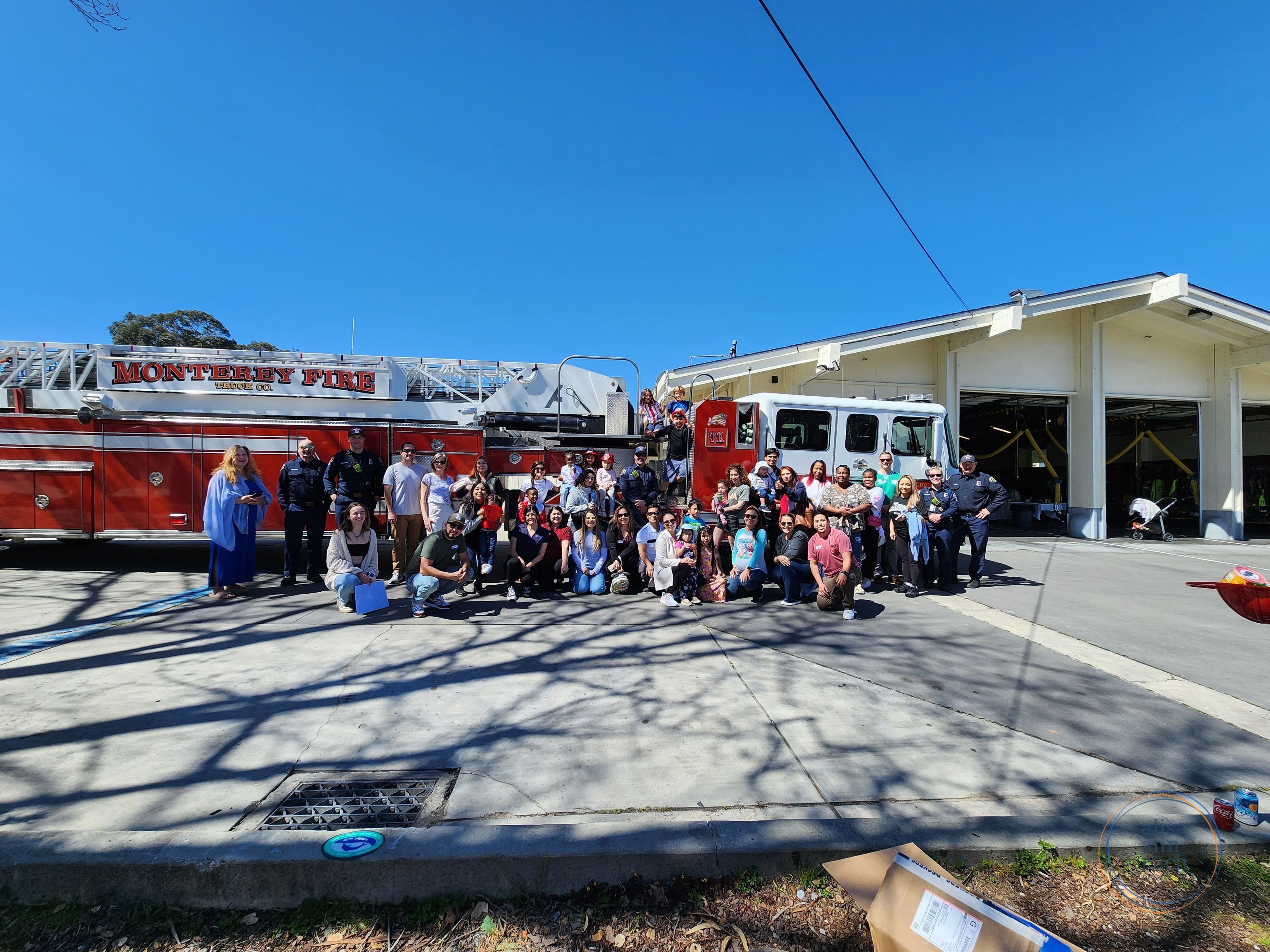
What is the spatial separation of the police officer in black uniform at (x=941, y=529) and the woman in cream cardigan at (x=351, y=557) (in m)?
6.96

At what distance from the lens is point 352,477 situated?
7.65 m

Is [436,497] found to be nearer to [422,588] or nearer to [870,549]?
[422,588]

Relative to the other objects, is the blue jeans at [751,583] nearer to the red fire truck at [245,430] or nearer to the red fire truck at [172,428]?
the red fire truck at [245,430]

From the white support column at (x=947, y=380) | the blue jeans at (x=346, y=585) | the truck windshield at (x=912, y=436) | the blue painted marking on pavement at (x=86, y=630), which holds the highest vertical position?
the white support column at (x=947, y=380)

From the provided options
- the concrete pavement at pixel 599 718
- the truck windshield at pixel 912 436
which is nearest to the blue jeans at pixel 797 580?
the concrete pavement at pixel 599 718

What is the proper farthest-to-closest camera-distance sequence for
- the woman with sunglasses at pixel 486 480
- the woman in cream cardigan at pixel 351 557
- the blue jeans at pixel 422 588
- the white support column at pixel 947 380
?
the white support column at pixel 947 380, the woman with sunglasses at pixel 486 480, the woman in cream cardigan at pixel 351 557, the blue jeans at pixel 422 588

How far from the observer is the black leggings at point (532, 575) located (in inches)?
285

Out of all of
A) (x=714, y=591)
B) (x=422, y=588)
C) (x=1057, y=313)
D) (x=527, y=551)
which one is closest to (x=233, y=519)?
(x=422, y=588)

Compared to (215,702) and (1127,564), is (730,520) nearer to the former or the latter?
(215,702)

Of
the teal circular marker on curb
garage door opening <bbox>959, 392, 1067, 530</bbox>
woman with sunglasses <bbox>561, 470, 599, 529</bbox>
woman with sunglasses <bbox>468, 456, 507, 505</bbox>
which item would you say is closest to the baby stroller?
garage door opening <bbox>959, 392, 1067, 530</bbox>

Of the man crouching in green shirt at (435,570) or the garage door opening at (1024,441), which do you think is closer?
the man crouching in green shirt at (435,570)

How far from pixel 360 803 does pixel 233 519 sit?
5423 mm

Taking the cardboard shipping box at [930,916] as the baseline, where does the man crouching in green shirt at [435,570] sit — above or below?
above

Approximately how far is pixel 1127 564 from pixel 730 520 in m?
8.77
